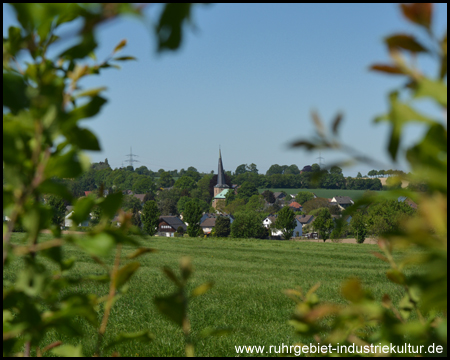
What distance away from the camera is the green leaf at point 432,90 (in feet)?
1.60

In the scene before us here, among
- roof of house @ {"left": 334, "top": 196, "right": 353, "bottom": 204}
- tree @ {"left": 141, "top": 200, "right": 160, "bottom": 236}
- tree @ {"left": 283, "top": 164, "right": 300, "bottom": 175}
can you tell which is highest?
tree @ {"left": 283, "top": 164, "right": 300, "bottom": 175}

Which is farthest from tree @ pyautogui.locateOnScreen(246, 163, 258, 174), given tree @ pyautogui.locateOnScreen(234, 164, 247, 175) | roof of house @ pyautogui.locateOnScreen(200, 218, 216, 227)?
roof of house @ pyautogui.locateOnScreen(200, 218, 216, 227)

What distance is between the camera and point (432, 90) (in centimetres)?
49

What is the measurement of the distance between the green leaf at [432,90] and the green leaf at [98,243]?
0.48m

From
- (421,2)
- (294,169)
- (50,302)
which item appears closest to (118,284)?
(50,302)

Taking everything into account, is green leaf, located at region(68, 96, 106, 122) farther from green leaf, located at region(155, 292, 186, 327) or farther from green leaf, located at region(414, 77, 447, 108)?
green leaf, located at region(414, 77, 447, 108)

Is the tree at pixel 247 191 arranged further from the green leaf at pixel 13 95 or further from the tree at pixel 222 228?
the green leaf at pixel 13 95

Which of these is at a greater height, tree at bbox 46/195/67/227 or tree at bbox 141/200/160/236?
tree at bbox 46/195/67/227

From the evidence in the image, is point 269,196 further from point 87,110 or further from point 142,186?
point 87,110

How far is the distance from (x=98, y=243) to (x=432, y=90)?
0.52 m

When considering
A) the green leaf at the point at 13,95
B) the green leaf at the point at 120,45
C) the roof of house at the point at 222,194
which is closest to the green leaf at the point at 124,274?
the green leaf at the point at 13,95

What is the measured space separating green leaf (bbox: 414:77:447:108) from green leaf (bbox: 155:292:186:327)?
1.44 ft

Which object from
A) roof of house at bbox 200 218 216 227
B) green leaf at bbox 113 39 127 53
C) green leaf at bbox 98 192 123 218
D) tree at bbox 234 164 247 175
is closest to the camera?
green leaf at bbox 98 192 123 218

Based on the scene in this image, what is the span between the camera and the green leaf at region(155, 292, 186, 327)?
57 centimetres
